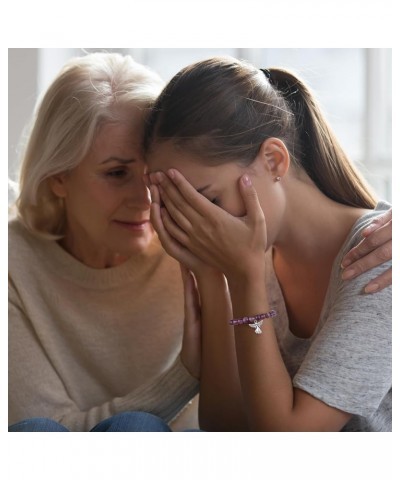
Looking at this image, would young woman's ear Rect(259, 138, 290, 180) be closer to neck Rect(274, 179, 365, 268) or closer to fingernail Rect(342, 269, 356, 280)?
neck Rect(274, 179, 365, 268)

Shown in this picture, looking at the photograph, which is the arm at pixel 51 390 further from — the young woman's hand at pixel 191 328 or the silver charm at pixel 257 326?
the silver charm at pixel 257 326

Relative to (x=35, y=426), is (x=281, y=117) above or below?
above

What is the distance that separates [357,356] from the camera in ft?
3.39

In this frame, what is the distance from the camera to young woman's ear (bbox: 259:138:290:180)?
1.16 metres

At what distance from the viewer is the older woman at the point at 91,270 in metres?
1.36

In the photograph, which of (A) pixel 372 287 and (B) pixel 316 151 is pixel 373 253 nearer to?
(A) pixel 372 287

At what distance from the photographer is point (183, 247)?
1.25m

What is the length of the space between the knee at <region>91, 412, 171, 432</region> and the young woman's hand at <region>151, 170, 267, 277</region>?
0.96 ft

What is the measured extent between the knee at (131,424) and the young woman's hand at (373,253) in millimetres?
424

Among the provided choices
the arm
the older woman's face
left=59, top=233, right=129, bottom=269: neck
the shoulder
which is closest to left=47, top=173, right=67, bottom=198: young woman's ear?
the older woman's face
